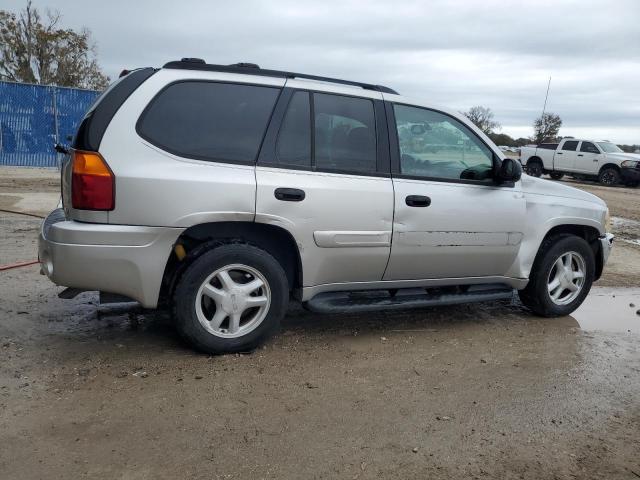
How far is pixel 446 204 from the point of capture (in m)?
4.57

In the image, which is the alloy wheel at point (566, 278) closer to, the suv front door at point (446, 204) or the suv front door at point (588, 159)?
the suv front door at point (446, 204)

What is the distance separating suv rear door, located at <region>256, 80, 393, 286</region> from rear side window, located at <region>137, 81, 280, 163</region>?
0.12 m

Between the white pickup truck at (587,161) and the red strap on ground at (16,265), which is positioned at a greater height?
the white pickup truck at (587,161)

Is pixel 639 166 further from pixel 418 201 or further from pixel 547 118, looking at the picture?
pixel 547 118

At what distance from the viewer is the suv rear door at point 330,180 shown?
4.02 meters

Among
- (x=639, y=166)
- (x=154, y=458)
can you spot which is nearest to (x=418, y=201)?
(x=154, y=458)

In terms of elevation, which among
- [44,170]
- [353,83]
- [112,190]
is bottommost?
[44,170]

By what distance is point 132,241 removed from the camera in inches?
144

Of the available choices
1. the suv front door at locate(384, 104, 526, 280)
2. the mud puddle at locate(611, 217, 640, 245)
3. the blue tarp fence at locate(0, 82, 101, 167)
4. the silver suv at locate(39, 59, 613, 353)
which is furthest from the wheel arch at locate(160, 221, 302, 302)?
the blue tarp fence at locate(0, 82, 101, 167)

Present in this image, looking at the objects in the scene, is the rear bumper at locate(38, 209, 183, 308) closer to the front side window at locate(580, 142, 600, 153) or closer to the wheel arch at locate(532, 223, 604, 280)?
the wheel arch at locate(532, 223, 604, 280)

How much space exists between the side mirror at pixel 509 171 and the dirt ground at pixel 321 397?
4.29 feet

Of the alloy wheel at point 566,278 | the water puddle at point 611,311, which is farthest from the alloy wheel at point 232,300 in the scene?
the water puddle at point 611,311

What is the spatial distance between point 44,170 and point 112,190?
14714 millimetres

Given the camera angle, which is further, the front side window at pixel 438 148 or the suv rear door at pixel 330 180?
the front side window at pixel 438 148
